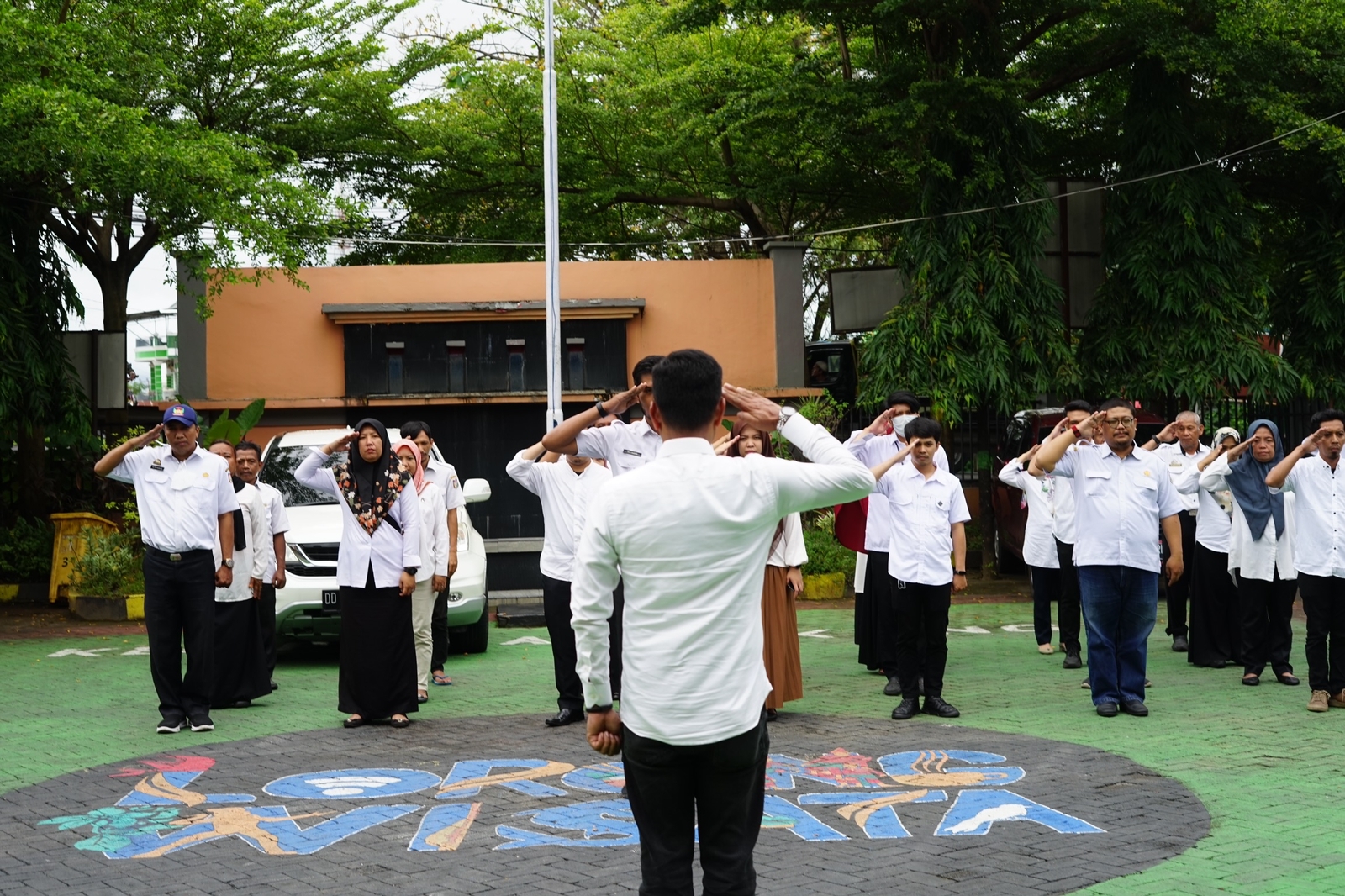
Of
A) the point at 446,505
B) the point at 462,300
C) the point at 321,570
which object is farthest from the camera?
the point at 462,300

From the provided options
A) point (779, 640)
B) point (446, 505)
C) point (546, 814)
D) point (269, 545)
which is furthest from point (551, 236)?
point (546, 814)

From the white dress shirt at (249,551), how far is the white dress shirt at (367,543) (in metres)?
1.29

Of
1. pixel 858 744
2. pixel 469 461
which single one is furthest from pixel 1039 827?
pixel 469 461

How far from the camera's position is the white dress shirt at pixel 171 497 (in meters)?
8.79

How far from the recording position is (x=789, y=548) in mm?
8930

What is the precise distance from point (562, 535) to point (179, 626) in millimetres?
2527

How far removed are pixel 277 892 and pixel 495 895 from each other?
2.76ft

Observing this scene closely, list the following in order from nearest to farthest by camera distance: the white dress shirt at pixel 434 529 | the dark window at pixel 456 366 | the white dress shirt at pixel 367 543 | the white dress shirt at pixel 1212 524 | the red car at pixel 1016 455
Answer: the white dress shirt at pixel 367 543, the white dress shirt at pixel 434 529, the white dress shirt at pixel 1212 524, the red car at pixel 1016 455, the dark window at pixel 456 366

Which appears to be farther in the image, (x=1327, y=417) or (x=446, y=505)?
(x=446, y=505)

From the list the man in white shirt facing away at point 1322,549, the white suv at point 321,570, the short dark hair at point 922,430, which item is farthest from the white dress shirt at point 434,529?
the man in white shirt facing away at point 1322,549

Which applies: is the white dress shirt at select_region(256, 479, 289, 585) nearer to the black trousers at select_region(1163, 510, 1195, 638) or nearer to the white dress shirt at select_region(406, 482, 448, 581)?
the white dress shirt at select_region(406, 482, 448, 581)

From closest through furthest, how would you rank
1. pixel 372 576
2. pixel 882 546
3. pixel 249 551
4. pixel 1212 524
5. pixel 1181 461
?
pixel 372 576 → pixel 882 546 → pixel 249 551 → pixel 1212 524 → pixel 1181 461

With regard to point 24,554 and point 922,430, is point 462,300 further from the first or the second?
point 922,430

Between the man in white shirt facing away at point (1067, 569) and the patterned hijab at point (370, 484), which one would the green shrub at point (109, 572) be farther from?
the man in white shirt facing away at point (1067, 569)
